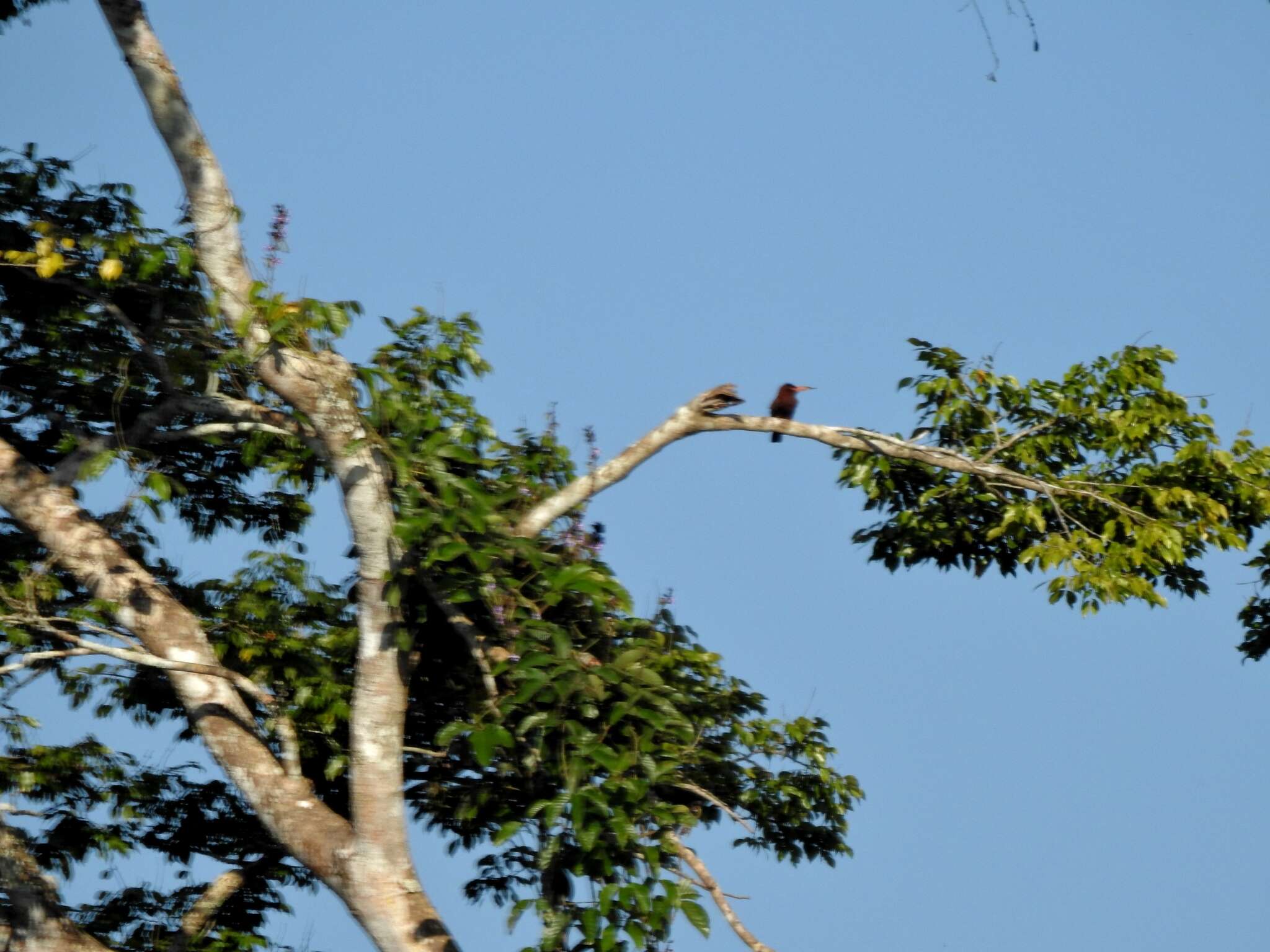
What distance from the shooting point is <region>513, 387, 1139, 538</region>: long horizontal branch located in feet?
18.1

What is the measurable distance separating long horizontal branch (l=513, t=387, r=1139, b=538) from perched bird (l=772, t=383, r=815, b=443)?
258 mm

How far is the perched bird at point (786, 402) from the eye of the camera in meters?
5.97

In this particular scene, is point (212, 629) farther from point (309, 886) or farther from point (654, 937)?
point (654, 937)

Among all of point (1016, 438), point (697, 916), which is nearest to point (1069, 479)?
point (1016, 438)

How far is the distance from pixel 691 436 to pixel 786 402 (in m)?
0.59

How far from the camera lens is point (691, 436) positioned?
560cm

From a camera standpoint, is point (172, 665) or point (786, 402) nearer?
point (172, 665)

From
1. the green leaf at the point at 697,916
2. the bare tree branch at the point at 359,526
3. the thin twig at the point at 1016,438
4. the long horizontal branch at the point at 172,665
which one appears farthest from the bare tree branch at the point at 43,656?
the thin twig at the point at 1016,438

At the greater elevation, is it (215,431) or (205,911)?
(215,431)

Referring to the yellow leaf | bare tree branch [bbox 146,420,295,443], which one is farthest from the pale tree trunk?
the yellow leaf

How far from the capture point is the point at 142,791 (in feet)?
20.1

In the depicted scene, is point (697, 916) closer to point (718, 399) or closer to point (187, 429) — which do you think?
point (718, 399)

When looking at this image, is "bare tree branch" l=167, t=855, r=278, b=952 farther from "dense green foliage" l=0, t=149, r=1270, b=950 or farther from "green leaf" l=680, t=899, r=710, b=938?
"green leaf" l=680, t=899, r=710, b=938

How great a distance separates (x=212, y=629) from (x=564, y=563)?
1616 millimetres
